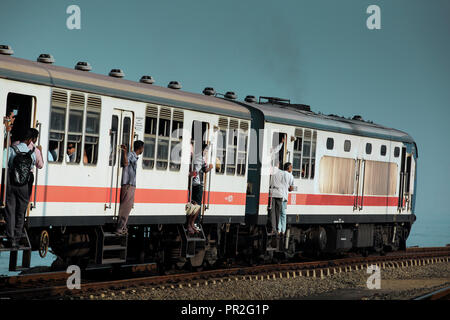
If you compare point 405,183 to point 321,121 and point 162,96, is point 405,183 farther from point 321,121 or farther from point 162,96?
point 162,96

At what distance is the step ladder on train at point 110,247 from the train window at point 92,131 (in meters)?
1.55

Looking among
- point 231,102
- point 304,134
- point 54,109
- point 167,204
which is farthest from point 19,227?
point 304,134

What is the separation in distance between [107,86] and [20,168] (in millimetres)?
3163

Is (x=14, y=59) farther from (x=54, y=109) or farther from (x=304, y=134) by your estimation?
(x=304, y=134)

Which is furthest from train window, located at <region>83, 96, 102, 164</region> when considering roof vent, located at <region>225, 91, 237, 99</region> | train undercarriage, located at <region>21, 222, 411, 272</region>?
roof vent, located at <region>225, 91, 237, 99</region>

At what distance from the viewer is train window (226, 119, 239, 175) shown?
21031 millimetres

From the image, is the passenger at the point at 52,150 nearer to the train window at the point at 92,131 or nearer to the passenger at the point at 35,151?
the passenger at the point at 35,151

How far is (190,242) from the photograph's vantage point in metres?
19.8

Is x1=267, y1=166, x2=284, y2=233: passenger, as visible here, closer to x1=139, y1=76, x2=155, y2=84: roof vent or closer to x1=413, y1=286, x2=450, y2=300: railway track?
x1=139, y1=76, x2=155, y2=84: roof vent

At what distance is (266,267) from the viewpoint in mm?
22109

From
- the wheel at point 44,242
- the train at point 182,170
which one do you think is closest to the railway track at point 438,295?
the train at point 182,170

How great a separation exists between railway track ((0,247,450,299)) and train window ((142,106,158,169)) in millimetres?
2401

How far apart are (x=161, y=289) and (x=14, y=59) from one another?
5.25 meters

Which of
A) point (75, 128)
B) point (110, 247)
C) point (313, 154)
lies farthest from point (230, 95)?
point (75, 128)
